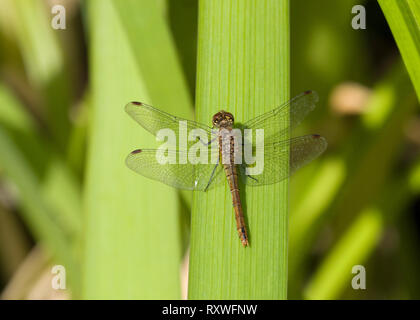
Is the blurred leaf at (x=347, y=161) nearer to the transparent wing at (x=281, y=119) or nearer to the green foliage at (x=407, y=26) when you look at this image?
the transparent wing at (x=281, y=119)

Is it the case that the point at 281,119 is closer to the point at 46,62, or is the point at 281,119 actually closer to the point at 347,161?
the point at 347,161

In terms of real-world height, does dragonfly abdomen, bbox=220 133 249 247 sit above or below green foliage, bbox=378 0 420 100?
below

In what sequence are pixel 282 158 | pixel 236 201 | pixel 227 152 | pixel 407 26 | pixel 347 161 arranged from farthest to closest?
1. pixel 347 161
2. pixel 227 152
3. pixel 282 158
4. pixel 236 201
5. pixel 407 26

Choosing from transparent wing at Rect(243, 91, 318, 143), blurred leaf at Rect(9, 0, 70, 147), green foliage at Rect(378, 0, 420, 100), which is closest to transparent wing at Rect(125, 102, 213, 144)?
transparent wing at Rect(243, 91, 318, 143)

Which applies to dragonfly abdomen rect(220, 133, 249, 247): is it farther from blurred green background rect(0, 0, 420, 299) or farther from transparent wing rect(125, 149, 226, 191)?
blurred green background rect(0, 0, 420, 299)

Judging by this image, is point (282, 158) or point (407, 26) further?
point (282, 158)

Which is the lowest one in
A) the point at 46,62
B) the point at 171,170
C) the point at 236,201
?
the point at 236,201

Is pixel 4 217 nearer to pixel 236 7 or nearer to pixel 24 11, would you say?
pixel 24 11

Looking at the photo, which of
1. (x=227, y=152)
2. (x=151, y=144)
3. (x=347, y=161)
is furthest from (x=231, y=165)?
(x=347, y=161)
